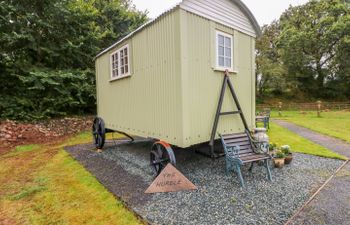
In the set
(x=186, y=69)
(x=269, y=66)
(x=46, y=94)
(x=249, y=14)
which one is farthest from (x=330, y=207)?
(x=269, y=66)

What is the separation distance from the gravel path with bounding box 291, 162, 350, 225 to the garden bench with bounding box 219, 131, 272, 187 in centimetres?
90

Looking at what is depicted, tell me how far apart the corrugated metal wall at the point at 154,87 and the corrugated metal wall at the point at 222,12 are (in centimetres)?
50

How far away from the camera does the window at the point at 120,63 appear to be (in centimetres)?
569

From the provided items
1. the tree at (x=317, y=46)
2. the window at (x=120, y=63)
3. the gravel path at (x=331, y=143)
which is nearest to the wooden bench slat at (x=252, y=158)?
the gravel path at (x=331, y=143)

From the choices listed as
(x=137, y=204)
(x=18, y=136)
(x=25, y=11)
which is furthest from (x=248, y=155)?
(x=25, y=11)

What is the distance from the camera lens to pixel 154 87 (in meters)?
4.66

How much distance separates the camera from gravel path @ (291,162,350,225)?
2756 millimetres

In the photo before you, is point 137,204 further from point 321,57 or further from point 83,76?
point 321,57

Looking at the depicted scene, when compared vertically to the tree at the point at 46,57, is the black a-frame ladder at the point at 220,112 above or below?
below

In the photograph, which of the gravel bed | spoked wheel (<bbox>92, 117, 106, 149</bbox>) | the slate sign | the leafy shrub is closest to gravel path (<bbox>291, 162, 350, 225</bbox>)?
the gravel bed

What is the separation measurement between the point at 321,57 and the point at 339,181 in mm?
25385

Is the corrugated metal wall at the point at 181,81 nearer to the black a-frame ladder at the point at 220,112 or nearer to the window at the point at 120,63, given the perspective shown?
the black a-frame ladder at the point at 220,112

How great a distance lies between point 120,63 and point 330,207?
5.51 meters

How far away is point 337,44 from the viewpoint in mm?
21797
